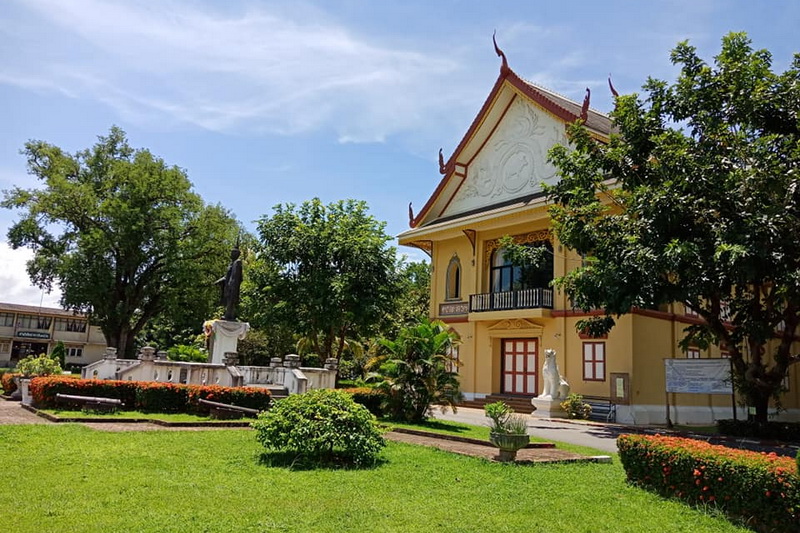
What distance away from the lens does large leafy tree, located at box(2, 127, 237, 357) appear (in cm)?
3391

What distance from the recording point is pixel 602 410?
829 inches

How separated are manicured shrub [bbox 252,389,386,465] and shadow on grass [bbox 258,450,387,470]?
2 centimetres

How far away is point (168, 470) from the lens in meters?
7.99

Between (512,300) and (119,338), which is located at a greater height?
(512,300)

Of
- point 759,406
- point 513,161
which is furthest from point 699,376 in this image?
point 513,161

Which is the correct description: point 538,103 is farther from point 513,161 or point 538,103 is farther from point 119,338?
point 119,338

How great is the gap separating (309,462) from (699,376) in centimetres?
1308

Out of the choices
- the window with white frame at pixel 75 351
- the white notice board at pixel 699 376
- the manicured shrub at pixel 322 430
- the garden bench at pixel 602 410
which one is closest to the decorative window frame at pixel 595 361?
the garden bench at pixel 602 410

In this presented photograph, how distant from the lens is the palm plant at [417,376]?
1606 cm

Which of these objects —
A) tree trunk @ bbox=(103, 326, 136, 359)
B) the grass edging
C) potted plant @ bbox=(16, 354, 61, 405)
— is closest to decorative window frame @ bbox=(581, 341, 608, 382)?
the grass edging

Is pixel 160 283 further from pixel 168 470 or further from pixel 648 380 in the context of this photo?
pixel 168 470

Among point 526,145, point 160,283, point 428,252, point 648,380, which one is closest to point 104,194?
point 160,283

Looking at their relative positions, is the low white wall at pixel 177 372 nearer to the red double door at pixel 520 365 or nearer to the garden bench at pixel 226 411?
the garden bench at pixel 226 411

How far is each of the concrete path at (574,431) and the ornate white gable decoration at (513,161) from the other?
391 inches
